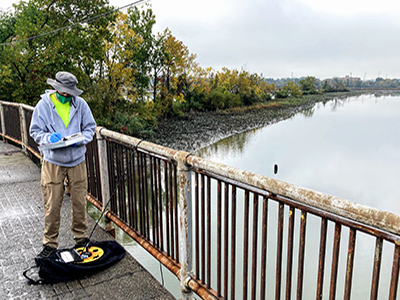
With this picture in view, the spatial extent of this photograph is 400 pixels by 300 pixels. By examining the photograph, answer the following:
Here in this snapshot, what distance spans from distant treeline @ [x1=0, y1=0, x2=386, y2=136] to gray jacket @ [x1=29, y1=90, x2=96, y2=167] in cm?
1088

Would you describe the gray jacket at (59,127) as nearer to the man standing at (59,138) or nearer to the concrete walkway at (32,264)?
the man standing at (59,138)

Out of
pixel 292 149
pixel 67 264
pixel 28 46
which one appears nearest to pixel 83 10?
pixel 28 46

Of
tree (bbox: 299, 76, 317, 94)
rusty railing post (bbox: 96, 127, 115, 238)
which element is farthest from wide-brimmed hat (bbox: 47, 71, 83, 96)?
tree (bbox: 299, 76, 317, 94)

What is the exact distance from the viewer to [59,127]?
3.25m

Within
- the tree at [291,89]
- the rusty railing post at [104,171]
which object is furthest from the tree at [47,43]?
the tree at [291,89]

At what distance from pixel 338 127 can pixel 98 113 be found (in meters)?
24.1

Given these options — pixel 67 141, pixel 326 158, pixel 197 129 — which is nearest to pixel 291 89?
pixel 197 129

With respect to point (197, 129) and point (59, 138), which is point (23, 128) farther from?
point (197, 129)

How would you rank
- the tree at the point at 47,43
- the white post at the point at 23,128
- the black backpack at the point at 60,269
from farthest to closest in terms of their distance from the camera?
the tree at the point at 47,43 < the white post at the point at 23,128 < the black backpack at the point at 60,269

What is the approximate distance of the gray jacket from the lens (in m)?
3.15

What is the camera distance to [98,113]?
18531 millimetres

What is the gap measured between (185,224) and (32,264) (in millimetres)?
1709

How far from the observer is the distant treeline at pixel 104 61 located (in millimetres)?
13680

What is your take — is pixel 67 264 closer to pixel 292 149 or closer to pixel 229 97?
pixel 292 149
